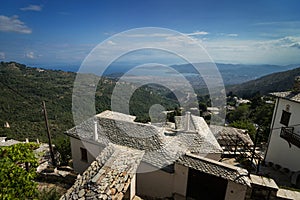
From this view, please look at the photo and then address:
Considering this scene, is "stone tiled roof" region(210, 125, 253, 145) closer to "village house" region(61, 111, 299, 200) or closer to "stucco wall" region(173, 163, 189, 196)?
"village house" region(61, 111, 299, 200)

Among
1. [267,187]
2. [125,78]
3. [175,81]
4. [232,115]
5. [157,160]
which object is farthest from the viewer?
[232,115]

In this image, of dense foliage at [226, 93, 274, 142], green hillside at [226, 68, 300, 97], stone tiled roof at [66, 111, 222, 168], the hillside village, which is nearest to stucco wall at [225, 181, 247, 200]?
the hillside village

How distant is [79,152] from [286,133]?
13.6 metres

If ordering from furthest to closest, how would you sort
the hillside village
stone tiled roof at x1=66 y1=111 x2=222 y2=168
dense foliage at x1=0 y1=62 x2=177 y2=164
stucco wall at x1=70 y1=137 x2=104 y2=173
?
1. dense foliage at x1=0 y1=62 x2=177 y2=164
2. stucco wall at x1=70 y1=137 x2=104 y2=173
3. stone tiled roof at x1=66 y1=111 x2=222 y2=168
4. the hillside village

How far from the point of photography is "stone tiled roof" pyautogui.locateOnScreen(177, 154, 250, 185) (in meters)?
6.16

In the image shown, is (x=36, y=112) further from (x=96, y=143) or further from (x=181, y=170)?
(x=181, y=170)

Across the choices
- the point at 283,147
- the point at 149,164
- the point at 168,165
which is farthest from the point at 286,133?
the point at 149,164

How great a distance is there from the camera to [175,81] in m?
12.6

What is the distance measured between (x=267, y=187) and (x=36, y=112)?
2122 inches

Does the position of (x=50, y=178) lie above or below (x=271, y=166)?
above

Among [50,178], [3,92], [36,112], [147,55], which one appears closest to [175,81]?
[147,55]

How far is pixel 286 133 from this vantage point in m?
11.3

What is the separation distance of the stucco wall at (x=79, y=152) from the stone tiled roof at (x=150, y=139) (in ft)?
1.50

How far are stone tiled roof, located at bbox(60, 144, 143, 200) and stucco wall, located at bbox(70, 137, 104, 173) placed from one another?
10.2 feet
